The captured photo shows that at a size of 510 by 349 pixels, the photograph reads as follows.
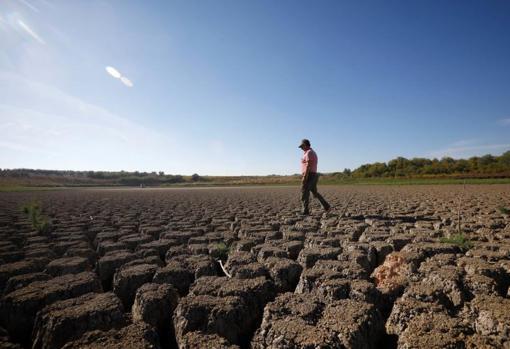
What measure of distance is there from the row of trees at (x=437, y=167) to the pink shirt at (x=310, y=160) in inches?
1278

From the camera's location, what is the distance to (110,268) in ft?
9.96

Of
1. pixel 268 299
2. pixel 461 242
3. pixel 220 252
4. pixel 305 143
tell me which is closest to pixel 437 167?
pixel 305 143

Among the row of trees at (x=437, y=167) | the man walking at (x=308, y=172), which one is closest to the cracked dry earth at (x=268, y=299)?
the man walking at (x=308, y=172)

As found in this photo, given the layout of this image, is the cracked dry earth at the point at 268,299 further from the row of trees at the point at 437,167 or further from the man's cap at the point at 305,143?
the row of trees at the point at 437,167

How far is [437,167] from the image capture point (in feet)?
129

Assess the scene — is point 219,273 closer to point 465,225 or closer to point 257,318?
point 257,318

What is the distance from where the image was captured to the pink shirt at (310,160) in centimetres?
706

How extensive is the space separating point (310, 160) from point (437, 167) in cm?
3972

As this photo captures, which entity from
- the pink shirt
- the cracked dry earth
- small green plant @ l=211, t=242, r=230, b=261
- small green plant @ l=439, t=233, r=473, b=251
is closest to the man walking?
the pink shirt

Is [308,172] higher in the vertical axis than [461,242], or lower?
higher

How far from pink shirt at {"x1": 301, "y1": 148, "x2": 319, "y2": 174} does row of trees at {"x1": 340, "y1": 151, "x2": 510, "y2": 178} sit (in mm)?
32460

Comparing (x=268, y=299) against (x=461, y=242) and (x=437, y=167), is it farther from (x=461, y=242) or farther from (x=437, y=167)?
(x=437, y=167)

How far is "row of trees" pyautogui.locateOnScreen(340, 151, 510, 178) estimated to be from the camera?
34219mm

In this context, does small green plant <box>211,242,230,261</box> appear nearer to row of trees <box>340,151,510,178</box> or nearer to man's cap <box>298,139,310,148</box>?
man's cap <box>298,139,310,148</box>
